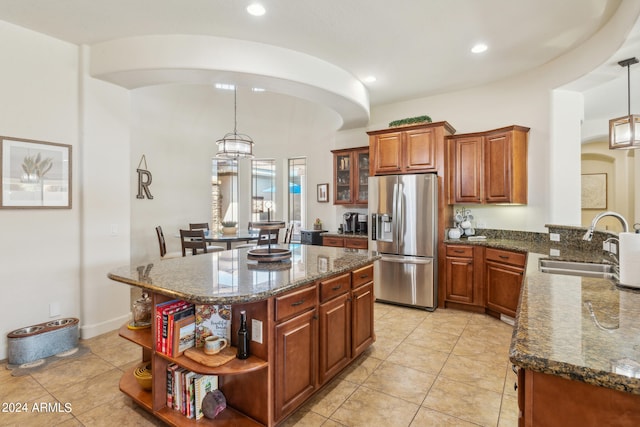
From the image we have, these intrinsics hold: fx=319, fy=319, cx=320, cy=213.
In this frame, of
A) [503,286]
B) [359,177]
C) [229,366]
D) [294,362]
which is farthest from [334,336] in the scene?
[359,177]

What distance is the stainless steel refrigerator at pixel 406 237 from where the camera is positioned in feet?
13.3

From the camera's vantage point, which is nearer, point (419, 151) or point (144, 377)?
point (144, 377)

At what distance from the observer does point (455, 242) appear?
4.06 metres

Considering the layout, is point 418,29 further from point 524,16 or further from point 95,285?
point 95,285

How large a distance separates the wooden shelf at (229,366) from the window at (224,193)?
17.2 feet

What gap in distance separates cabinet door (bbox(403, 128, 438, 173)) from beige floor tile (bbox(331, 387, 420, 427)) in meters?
2.85

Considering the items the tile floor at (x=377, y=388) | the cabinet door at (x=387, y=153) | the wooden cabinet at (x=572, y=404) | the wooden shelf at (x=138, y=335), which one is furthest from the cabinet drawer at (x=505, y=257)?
the wooden shelf at (x=138, y=335)

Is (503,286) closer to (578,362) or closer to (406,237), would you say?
(406,237)

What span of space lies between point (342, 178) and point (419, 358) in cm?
322

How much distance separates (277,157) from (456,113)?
349 centimetres

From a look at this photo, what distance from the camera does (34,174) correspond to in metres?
2.95

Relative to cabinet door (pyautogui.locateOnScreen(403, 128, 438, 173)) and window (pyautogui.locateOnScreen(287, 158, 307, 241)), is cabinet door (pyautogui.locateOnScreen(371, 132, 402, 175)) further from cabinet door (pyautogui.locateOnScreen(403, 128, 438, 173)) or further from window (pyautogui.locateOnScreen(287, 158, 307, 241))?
window (pyautogui.locateOnScreen(287, 158, 307, 241))

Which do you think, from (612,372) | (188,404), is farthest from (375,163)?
(612,372)

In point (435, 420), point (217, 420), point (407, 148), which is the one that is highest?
point (407, 148)
